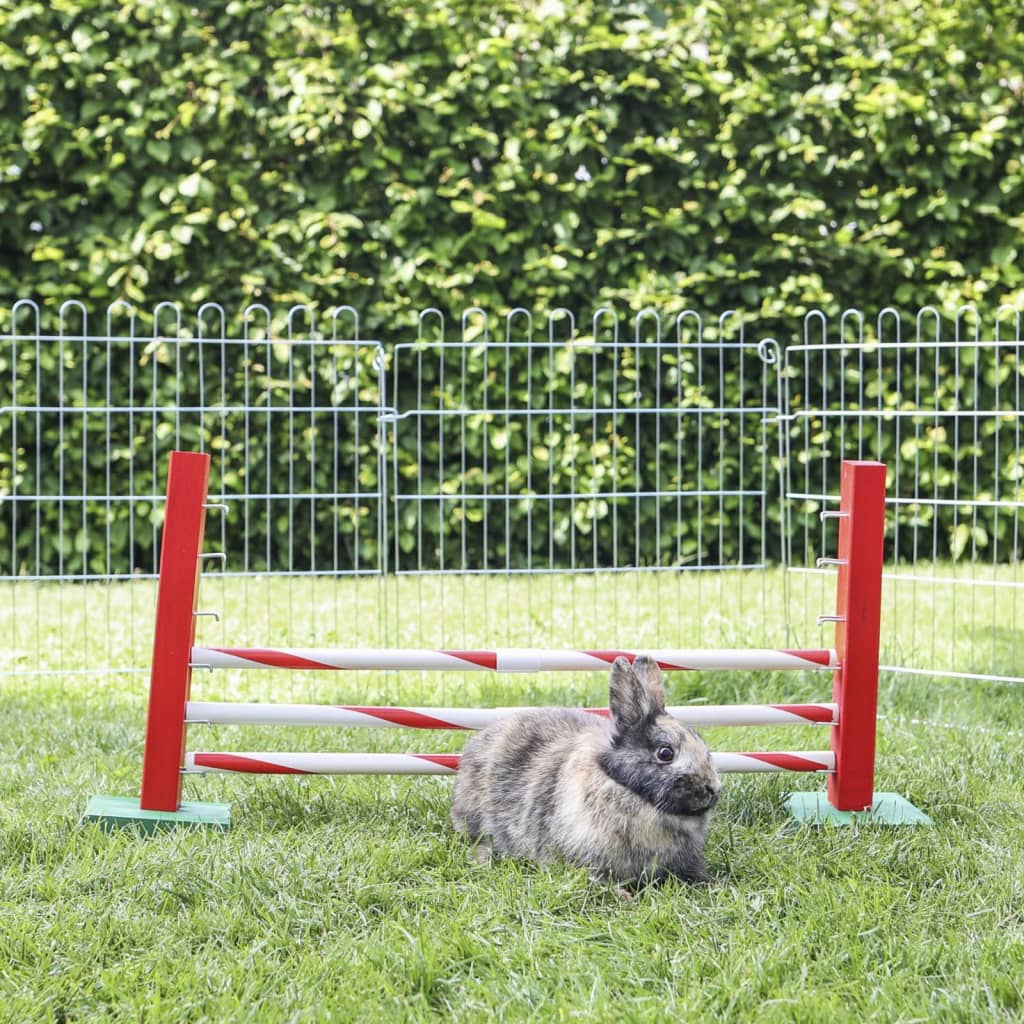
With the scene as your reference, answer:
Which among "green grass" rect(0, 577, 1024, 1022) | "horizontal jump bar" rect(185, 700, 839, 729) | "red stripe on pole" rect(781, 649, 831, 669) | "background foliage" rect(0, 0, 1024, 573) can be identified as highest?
"background foliage" rect(0, 0, 1024, 573)

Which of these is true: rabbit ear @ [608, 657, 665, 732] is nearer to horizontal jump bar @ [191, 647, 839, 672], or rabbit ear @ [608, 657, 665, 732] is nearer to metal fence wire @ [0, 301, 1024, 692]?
horizontal jump bar @ [191, 647, 839, 672]

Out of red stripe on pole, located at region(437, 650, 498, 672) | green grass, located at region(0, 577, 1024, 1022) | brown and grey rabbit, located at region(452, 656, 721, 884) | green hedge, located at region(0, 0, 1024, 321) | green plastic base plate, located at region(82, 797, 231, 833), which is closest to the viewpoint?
green grass, located at region(0, 577, 1024, 1022)

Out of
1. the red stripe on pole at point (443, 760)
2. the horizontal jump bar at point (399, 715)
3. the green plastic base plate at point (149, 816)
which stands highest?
the horizontal jump bar at point (399, 715)

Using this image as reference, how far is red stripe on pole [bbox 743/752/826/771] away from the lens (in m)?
3.26

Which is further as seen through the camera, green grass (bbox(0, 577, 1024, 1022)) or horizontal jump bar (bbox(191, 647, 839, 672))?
horizontal jump bar (bbox(191, 647, 839, 672))

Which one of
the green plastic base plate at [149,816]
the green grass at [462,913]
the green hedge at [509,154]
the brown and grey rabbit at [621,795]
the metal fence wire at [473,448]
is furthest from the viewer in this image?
the green hedge at [509,154]

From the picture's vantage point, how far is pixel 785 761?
129 inches

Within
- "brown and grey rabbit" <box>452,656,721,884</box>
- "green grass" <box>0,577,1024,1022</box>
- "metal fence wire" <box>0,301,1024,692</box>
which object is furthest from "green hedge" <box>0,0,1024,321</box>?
"brown and grey rabbit" <box>452,656,721,884</box>

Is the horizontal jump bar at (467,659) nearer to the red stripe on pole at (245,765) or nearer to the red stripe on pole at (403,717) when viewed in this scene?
the red stripe on pole at (403,717)

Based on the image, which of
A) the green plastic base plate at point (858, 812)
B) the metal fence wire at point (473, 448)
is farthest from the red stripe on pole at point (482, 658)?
the metal fence wire at point (473, 448)

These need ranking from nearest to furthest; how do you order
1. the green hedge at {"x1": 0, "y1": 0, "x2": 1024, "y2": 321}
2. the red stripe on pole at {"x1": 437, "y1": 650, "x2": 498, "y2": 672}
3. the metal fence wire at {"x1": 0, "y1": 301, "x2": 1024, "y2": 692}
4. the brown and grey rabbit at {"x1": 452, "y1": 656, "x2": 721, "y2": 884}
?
the brown and grey rabbit at {"x1": 452, "y1": 656, "x2": 721, "y2": 884}, the red stripe on pole at {"x1": 437, "y1": 650, "x2": 498, "y2": 672}, the metal fence wire at {"x1": 0, "y1": 301, "x2": 1024, "y2": 692}, the green hedge at {"x1": 0, "y1": 0, "x2": 1024, "y2": 321}

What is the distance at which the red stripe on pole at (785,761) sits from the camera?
326 cm

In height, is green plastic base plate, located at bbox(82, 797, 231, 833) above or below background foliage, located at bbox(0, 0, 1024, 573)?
below

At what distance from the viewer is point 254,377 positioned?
7.58 meters
